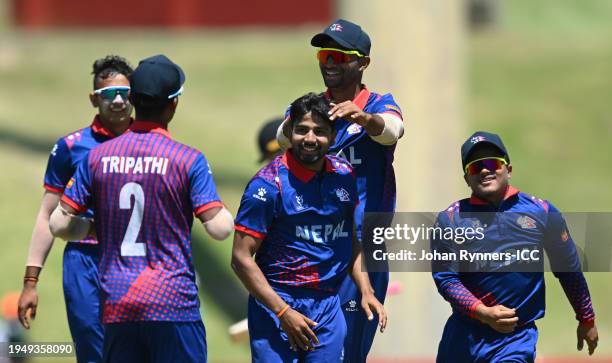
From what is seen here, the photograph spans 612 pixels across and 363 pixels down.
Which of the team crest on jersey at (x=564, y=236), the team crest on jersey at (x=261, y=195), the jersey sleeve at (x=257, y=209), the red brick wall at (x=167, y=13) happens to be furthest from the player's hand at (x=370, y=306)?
the red brick wall at (x=167, y=13)

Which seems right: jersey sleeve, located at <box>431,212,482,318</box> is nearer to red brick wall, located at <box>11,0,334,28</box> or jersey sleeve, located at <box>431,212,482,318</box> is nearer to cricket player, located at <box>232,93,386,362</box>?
cricket player, located at <box>232,93,386,362</box>

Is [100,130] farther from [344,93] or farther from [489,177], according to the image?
[489,177]

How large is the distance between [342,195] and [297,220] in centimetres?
28

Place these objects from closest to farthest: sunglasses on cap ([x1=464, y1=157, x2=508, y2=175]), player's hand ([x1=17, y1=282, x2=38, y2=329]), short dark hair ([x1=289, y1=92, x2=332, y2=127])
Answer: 1. short dark hair ([x1=289, y1=92, x2=332, y2=127])
2. sunglasses on cap ([x1=464, y1=157, x2=508, y2=175])
3. player's hand ([x1=17, y1=282, x2=38, y2=329])

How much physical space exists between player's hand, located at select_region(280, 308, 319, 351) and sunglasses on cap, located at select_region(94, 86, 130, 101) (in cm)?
205

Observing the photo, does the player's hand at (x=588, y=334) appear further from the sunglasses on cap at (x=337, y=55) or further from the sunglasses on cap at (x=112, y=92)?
the sunglasses on cap at (x=112, y=92)

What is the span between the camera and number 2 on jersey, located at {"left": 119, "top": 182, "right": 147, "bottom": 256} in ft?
20.6

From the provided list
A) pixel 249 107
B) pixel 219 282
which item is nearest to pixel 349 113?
pixel 219 282

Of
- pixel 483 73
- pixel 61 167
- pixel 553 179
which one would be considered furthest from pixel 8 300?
pixel 483 73

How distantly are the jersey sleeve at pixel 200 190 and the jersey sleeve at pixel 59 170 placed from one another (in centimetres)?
162

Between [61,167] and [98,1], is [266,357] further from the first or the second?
[98,1]

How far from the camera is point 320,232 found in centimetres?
667

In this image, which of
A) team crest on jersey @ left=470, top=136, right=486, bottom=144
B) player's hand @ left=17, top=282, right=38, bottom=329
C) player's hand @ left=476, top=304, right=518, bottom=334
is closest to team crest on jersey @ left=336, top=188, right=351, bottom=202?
team crest on jersey @ left=470, top=136, right=486, bottom=144

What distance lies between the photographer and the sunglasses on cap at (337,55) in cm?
700
